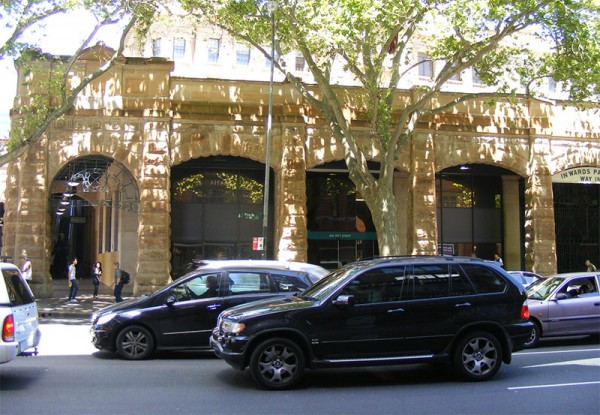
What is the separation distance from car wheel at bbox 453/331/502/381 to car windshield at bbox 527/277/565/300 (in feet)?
14.3

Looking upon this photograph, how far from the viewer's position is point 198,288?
10289 millimetres

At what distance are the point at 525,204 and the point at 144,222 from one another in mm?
14798

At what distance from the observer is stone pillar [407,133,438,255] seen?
22250 millimetres

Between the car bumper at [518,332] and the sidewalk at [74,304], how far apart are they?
1244 cm

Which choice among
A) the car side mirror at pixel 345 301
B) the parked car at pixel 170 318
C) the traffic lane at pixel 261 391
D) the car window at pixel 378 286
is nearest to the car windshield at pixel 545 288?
the traffic lane at pixel 261 391

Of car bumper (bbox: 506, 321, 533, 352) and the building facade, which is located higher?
the building facade

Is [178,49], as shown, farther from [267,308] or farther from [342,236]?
[267,308]

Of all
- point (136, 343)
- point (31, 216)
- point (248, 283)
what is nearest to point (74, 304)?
point (31, 216)

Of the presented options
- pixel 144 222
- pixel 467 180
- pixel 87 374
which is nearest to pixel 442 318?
pixel 87 374

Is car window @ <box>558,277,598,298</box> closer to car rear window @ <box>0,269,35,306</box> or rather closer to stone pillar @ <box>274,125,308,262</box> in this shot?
car rear window @ <box>0,269,35,306</box>

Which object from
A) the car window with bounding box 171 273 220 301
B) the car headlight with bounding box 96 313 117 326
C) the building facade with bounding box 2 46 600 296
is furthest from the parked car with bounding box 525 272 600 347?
the building facade with bounding box 2 46 600 296

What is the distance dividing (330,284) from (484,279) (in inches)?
86.5

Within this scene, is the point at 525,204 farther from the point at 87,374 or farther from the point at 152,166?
the point at 87,374

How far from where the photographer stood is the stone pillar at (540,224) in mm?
23188
